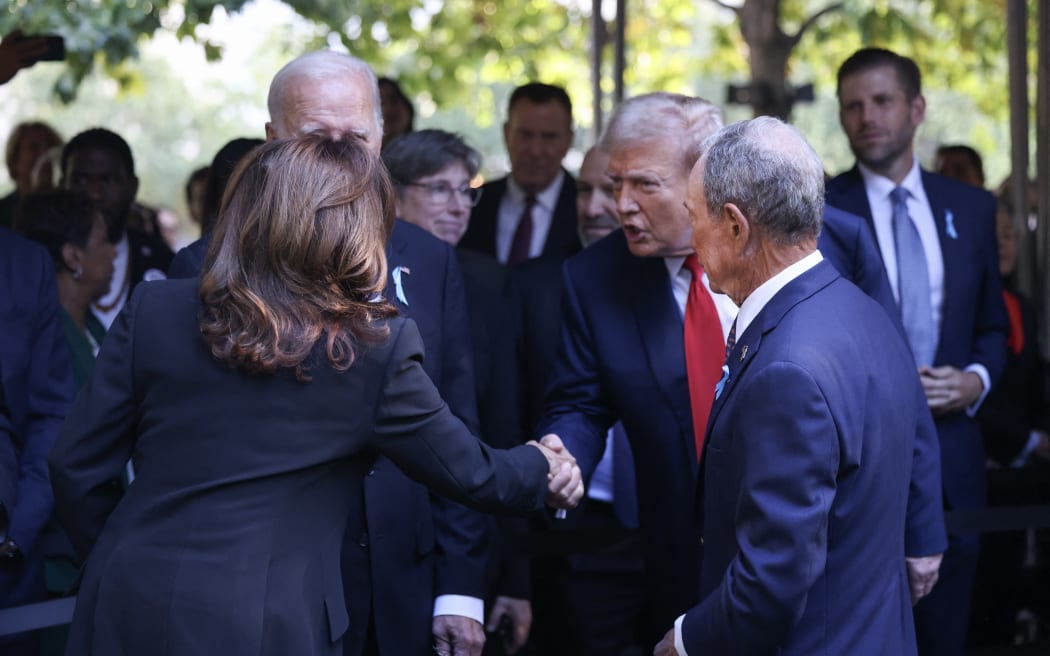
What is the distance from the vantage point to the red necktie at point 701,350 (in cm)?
367

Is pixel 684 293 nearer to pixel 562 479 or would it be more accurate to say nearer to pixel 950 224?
pixel 562 479

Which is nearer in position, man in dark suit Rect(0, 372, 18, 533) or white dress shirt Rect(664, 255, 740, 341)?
man in dark suit Rect(0, 372, 18, 533)

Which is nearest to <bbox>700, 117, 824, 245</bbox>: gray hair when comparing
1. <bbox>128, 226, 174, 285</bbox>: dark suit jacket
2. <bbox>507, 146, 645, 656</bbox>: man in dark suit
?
<bbox>507, 146, 645, 656</bbox>: man in dark suit

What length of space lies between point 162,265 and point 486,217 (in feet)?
5.48

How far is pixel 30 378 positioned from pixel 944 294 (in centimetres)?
305

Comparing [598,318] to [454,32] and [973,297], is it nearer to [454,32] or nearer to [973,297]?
[973,297]

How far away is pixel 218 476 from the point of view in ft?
8.53

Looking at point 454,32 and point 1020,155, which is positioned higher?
point 454,32

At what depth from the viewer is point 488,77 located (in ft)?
42.7

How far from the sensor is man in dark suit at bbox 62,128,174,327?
17.9 feet

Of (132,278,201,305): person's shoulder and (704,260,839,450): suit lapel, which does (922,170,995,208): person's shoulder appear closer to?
(704,260,839,450): suit lapel

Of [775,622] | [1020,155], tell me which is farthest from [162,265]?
[1020,155]

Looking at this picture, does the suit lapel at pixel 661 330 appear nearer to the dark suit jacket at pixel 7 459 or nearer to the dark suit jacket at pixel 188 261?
the dark suit jacket at pixel 188 261

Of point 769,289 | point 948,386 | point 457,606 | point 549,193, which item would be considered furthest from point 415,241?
point 549,193
